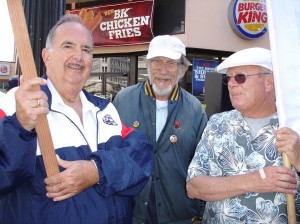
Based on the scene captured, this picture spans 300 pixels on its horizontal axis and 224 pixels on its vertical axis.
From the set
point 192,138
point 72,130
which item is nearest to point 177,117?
point 192,138

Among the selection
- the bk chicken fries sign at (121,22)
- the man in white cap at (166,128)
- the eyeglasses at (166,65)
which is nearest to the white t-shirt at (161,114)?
the man in white cap at (166,128)

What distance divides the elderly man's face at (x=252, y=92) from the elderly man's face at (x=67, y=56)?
0.99m

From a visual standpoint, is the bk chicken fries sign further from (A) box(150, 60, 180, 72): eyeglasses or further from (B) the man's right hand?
(B) the man's right hand

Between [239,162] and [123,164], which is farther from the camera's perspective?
[239,162]

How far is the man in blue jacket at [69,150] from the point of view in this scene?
139 centimetres

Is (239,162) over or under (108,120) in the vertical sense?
under

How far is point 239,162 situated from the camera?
7.06 feet

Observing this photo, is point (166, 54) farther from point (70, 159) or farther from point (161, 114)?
point (70, 159)

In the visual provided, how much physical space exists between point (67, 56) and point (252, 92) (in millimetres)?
1147

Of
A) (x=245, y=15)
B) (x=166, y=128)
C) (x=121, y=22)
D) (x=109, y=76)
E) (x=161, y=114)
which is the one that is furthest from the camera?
(x=109, y=76)

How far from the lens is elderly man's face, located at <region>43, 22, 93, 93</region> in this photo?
75.4 inches

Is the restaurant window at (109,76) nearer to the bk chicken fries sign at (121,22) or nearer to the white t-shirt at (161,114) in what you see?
the bk chicken fries sign at (121,22)

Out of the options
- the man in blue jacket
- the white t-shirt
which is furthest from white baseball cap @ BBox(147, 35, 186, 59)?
the man in blue jacket

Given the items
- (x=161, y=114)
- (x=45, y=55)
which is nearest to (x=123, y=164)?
(x=45, y=55)
